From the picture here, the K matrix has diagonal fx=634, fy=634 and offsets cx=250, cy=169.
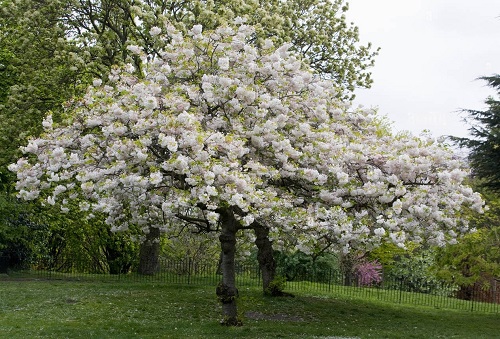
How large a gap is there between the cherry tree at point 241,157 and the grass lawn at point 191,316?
5.43 feet

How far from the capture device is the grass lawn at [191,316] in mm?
15711

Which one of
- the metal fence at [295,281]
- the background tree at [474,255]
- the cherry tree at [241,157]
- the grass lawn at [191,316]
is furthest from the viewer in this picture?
the metal fence at [295,281]

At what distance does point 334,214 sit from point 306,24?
1788 cm

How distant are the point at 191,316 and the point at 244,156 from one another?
585 centimetres

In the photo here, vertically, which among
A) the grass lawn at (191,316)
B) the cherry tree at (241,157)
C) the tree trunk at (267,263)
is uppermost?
the cherry tree at (241,157)

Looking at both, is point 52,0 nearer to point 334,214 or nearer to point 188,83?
point 188,83

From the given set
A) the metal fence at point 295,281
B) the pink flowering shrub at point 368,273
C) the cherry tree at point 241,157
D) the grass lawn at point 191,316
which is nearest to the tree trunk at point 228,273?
the cherry tree at point 241,157

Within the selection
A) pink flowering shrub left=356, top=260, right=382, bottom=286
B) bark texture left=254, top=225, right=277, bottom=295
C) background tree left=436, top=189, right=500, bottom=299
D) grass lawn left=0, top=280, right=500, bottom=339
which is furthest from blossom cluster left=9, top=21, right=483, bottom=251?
pink flowering shrub left=356, top=260, right=382, bottom=286

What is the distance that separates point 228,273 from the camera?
637 inches

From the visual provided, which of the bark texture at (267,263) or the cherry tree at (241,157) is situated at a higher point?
the cherry tree at (241,157)

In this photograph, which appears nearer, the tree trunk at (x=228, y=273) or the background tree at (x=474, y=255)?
the tree trunk at (x=228, y=273)

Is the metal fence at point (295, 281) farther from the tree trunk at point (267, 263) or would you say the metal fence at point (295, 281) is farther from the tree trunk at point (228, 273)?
the tree trunk at point (228, 273)

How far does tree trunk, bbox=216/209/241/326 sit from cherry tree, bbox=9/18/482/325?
29 mm

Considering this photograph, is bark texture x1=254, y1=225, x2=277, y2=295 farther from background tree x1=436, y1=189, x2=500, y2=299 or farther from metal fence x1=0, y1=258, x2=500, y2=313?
background tree x1=436, y1=189, x2=500, y2=299
